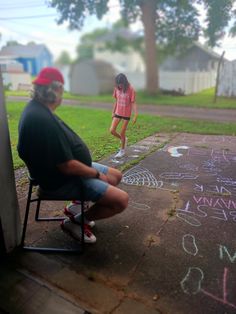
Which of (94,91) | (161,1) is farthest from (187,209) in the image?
(94,91)

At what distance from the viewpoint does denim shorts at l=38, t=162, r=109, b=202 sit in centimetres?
226

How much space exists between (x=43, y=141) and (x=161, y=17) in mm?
9693

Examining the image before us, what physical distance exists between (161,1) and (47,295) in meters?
7.95

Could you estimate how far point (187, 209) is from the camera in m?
3.08

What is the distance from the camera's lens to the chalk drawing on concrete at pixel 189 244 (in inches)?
93.6

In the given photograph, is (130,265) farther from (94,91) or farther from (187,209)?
(94,91)

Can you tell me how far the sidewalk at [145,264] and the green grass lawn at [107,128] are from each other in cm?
208

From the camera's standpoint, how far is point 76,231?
2.54 meters

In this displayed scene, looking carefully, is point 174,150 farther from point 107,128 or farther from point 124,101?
point 107,128

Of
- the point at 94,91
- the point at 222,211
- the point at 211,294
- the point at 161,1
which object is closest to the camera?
the point at 211,294

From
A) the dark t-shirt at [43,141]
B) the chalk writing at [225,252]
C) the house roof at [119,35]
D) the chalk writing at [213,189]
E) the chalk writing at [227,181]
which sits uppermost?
the house roof at [119,35]

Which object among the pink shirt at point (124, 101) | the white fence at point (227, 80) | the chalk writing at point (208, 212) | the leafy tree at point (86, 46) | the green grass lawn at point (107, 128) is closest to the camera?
the chalk writing at point (208, 212)

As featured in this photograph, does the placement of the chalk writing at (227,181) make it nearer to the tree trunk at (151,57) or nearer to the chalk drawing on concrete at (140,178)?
the chalk drawing on concrete at (140,178)

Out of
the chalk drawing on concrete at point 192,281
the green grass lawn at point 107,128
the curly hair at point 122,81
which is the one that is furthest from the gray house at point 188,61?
the chalk drawing on concrete at point 192,281
